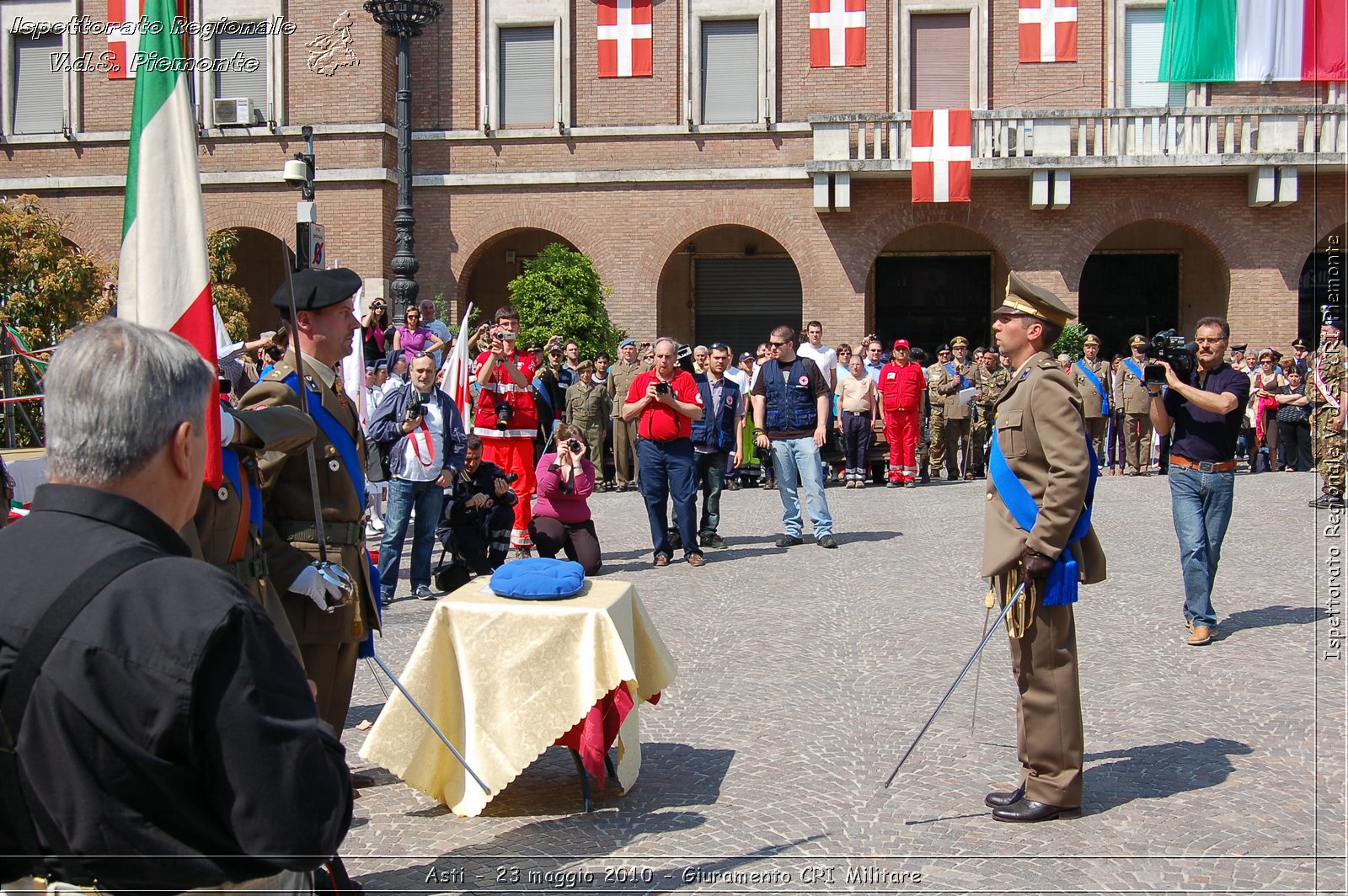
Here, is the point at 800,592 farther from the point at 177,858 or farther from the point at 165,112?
the point at 177,858

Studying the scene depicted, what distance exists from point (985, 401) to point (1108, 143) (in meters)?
8.13

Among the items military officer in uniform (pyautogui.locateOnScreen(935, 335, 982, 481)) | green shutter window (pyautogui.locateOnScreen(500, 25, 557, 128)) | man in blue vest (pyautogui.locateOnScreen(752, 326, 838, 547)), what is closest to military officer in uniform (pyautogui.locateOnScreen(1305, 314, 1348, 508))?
military officer in uniform (pyautogui.locateOnScreen(935, 335, 982, 481))

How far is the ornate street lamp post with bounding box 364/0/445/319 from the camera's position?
16.8 m

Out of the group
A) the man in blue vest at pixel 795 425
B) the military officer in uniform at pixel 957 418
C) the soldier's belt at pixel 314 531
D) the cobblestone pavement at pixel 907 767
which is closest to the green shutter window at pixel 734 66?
the military officer in uniform at pixel 957 418

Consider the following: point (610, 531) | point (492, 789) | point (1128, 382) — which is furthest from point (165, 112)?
point (1128, 382)

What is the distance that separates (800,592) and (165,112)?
687cm

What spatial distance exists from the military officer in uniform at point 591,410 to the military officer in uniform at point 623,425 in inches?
9.7

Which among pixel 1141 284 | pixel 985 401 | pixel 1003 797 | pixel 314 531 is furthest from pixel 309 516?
pixel 1141 284

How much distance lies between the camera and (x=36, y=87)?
26.0 metres

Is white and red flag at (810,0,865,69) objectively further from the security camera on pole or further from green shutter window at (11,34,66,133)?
green shutter window at (11,34,66,133)

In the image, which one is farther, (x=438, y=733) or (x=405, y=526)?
(x=405, y=526)

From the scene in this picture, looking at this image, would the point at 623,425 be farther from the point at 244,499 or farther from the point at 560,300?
the point at 244,499

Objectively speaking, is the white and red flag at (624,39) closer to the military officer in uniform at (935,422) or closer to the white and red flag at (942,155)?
the white and red flag at (942,155)

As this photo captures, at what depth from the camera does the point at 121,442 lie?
1987mm
